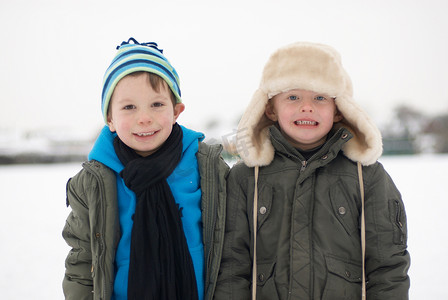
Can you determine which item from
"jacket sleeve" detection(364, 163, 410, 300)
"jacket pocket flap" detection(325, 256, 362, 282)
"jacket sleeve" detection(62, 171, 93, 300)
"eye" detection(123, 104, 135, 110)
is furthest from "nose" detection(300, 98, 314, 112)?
"jacket sleeve" detection(62, 171, 93, 300)

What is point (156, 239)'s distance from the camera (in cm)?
158

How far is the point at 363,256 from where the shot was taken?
5.15 feet

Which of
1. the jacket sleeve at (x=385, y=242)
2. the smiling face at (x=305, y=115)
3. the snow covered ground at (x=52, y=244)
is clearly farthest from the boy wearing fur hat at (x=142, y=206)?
the snow covered ground at (x=52, y=244)

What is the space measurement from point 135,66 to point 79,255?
0.87 metres

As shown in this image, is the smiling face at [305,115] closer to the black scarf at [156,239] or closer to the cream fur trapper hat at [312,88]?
the cream fur trapper hat at [312,88]

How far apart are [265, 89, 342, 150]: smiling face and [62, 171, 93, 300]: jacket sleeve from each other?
0.98 m

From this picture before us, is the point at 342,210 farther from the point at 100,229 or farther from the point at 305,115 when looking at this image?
the point at 100,229

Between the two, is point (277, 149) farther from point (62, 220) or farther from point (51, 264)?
point (62, 220)

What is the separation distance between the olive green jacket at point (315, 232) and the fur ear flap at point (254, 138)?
63mm

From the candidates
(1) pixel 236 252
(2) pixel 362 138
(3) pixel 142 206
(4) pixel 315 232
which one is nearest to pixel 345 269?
(4) pixel 315 232

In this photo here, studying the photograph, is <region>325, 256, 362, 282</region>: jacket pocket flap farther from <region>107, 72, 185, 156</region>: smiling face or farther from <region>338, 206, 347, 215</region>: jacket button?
<region>107, 72, 185, 156</region>: smiling face

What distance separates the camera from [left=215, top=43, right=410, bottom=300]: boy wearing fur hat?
5.16ft

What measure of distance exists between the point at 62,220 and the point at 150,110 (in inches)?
172

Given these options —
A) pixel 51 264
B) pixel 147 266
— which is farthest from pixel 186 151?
pixel 51 264
